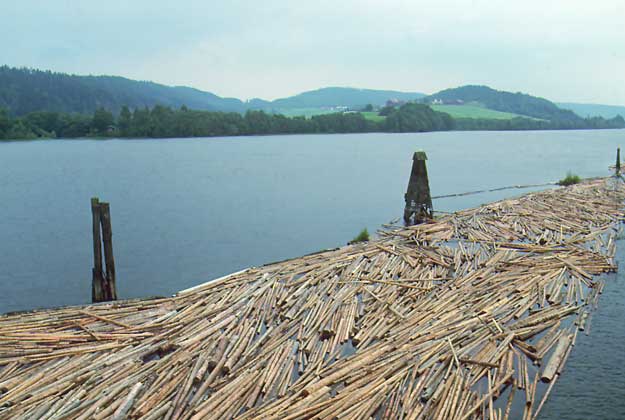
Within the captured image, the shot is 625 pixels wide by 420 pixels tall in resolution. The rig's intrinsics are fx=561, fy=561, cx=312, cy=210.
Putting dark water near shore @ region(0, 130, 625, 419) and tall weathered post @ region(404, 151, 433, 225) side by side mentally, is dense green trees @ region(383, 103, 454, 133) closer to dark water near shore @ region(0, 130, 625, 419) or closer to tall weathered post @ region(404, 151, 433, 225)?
dark water near shore @ region(0, 130, 625, 419)

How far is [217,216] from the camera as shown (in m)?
41.4

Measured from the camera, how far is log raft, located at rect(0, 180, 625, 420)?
969 cm

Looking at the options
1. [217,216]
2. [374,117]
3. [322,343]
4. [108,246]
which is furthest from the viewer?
[374,117]

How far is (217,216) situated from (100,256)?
2312 centimetres

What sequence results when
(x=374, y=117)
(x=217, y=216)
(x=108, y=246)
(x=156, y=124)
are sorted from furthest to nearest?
(x=374, y=117), (x=156, y=124), (x=217, y=216), (x=108, y=246)

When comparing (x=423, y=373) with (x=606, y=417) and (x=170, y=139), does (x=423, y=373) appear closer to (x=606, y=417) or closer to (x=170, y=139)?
(x=606, y=417)

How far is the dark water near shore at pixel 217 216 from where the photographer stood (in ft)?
49.9

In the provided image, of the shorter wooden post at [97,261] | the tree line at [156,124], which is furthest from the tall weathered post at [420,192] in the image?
the tree line at [156,124]

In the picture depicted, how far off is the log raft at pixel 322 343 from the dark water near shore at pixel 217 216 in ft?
3.38

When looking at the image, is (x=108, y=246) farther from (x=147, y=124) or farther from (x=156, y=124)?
(x=147, y=124)

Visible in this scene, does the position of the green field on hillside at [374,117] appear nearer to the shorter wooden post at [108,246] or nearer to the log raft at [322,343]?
the log raft at [322,343]

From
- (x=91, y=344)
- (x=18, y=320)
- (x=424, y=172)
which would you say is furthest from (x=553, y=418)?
(x=424, y=172)

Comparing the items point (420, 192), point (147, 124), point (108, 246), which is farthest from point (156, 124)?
point (108, 246)

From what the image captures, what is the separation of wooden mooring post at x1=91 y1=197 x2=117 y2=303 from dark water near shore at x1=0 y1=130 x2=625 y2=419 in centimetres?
450
